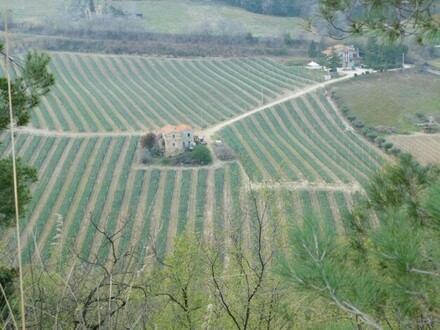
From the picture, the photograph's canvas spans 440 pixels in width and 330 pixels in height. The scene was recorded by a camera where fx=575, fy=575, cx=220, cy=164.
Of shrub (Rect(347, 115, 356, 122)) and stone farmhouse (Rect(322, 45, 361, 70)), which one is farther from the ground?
stone farmhouse (Rect(322, 45, 361, 70))

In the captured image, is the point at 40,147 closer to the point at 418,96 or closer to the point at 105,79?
the point at 105,79

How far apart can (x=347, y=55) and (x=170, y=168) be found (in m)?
17.7

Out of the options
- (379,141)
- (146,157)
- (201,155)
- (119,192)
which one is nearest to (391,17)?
(119,192)

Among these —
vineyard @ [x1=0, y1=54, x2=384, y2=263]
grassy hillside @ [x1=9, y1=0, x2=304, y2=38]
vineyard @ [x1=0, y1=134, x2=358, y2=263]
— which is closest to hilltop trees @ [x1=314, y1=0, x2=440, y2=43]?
vineyard @ [x1=0, y1=54, x2=384, y2=263]

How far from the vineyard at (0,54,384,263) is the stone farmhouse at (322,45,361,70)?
11.2 feet

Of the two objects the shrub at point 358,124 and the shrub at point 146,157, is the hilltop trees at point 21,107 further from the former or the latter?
the shrub at point 358,124

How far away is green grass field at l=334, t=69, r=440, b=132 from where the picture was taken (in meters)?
24.6

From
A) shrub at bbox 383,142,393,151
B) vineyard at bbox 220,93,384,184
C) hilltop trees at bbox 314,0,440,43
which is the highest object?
hilltop trees at bbox 314,0,440,43

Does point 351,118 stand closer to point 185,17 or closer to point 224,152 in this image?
point 224,152

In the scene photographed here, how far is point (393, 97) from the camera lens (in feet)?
89.0

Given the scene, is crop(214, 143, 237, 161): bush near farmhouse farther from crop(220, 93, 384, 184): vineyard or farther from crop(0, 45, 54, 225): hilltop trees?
crop(0, 45, 54, 225): hilltop trees

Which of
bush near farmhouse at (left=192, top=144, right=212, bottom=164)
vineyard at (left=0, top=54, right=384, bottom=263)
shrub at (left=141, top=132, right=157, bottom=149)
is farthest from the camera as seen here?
shrub at (left=141, top=132, right=157, bottom=149)

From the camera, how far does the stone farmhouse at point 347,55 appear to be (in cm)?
3325

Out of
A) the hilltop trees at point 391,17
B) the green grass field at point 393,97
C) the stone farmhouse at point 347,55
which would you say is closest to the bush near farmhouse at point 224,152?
the green grass field at point 393,97
